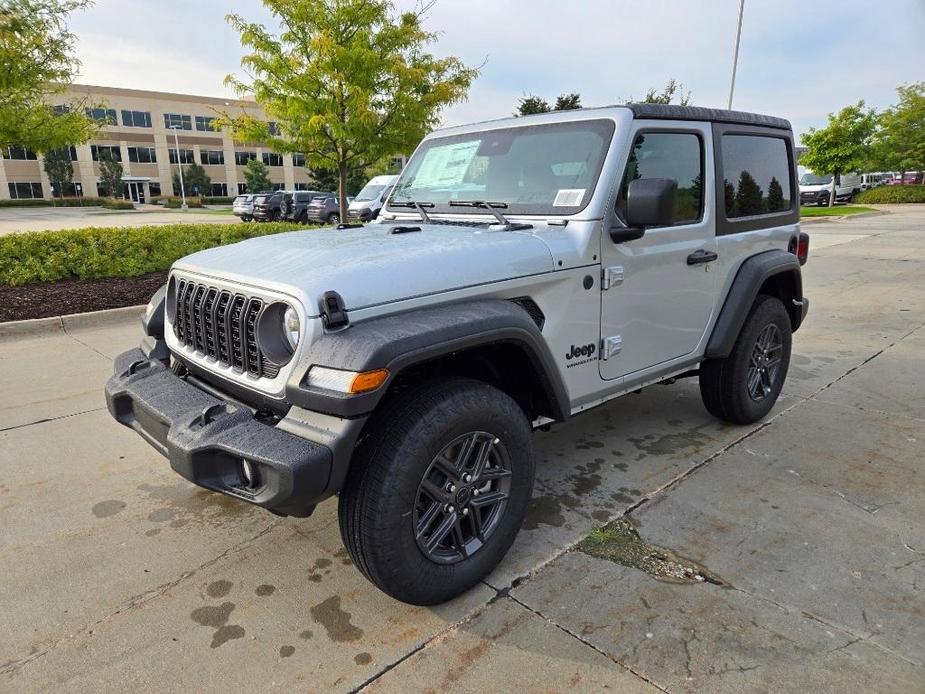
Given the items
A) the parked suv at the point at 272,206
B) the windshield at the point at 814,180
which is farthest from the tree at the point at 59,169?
the windshield at the point at 814,180

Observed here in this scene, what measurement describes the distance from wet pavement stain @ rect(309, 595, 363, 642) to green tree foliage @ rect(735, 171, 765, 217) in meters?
3.13

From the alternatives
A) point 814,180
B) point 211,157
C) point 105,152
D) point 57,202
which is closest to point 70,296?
point 814,180

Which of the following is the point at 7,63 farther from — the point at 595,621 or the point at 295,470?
the point at 595,621

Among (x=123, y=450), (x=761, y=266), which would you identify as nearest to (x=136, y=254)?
(x=123, y=450)

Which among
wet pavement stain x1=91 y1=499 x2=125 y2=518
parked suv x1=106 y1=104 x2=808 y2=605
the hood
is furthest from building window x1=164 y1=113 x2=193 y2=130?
the hood

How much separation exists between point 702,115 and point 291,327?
2.67m

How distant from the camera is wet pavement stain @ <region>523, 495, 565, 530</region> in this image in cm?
308

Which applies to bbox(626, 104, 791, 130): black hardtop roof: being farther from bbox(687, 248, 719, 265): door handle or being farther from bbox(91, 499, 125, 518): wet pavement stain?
bbox(91, 499, 125, 518): wet pavement stain

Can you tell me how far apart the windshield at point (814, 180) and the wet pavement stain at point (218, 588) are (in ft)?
125

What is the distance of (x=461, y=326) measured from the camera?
228cm

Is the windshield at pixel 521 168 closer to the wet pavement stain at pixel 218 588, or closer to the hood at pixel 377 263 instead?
the hood at pixel 377 263

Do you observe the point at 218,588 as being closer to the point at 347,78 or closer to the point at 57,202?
the point at 347,78

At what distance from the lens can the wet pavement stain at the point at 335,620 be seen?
7.70 ft

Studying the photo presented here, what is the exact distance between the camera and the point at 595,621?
7.86ft
